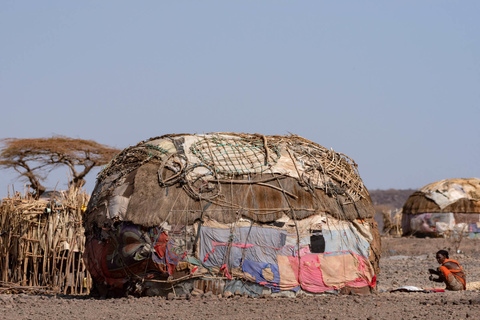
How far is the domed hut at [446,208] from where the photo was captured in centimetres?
2544

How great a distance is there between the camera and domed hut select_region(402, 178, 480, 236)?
83.5 ft

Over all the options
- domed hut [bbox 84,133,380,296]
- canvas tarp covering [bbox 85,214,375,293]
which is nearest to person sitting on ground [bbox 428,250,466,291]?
domed hut [bbox 84,133,380,296]

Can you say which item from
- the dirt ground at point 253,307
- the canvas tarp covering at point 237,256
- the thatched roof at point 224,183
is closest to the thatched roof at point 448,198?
the dirt ground at point 253,307

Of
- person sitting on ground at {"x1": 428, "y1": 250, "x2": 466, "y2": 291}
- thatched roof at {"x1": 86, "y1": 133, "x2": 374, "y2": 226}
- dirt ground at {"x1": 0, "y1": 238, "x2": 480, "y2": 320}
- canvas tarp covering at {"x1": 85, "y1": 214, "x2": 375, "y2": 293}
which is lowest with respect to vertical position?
dirt ground at {"x1": 0, "y1": 238, "x2": 480, "y2": 320}

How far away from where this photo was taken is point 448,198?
25.8 m

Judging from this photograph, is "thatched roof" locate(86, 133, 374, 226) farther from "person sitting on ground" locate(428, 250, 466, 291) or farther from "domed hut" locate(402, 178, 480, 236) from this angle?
"domed hut" locate(402, 178, 480, 236)

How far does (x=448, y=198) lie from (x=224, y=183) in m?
18.8

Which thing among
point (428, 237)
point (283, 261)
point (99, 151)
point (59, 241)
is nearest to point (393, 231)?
point (428, 237)

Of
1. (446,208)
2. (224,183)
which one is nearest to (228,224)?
(224,183)

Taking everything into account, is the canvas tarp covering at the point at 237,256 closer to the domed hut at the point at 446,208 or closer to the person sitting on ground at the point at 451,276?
the person sitting on ground at the point at 451,276

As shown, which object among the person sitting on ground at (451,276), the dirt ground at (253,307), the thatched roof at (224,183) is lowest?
the dirt ground at (253,307)

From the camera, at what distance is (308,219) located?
8.70m

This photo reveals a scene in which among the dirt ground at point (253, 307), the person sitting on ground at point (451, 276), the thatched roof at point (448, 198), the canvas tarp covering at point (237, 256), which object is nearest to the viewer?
the dirt ground at point (253, 307)

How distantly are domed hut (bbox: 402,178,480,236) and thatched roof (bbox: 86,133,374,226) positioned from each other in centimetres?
1696
